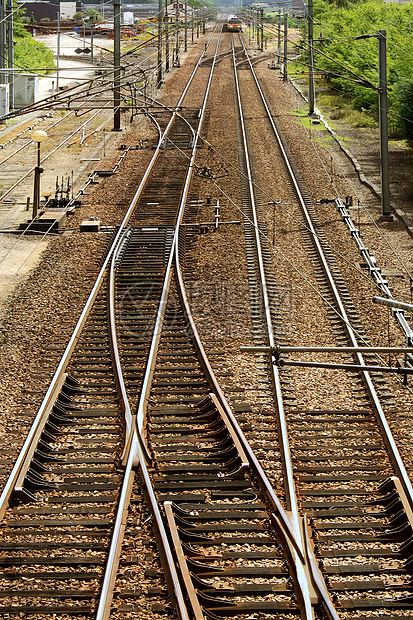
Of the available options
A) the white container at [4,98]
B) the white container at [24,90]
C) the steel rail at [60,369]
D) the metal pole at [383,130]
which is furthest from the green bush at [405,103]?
the white container at [24,90]

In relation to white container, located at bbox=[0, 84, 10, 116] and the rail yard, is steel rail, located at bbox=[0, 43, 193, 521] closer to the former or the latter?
the rail yard

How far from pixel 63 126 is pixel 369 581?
953 inches

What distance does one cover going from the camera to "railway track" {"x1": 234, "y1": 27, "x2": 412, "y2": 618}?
5.73m

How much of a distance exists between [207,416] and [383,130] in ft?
33.3

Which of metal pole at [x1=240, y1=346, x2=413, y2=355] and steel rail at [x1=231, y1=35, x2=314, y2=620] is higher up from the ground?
metal pole at [x1=240, y1=346, x2=413, y2=355]

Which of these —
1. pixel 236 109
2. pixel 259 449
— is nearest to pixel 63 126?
pixel 236 109

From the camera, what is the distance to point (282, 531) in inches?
245

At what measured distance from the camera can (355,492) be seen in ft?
22.8

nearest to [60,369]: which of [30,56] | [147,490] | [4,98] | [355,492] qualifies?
[147,490]

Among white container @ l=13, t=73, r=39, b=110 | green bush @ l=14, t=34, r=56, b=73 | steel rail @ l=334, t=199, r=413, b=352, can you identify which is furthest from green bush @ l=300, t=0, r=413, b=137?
green bush @ l=14, t=34, r=56, b=73

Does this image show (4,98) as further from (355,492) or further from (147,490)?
(355,492)

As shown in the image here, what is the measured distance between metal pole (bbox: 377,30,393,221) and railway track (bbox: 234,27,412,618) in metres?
7.07

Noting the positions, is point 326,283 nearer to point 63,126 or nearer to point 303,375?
point 303,375

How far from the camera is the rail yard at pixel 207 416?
574 cm
